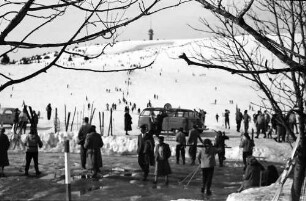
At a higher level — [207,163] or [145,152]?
[145,152]

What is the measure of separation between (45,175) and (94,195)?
3.82m

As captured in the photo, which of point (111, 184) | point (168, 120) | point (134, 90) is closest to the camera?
point (111, 184)

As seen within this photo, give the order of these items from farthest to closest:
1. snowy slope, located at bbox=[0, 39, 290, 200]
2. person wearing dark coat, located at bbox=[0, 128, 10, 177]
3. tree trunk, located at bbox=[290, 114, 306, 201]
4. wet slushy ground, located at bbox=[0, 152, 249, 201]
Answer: snowy slope, located at bbox=[0, 39, 290, 200] → person wearing dark coat, located at bbox=[0, 128, 10, 177] → wet slushy ground, located at bbox=[0, 152, 249, 201] → tree trunk, located at bbox=[290, 114, 306, 201]

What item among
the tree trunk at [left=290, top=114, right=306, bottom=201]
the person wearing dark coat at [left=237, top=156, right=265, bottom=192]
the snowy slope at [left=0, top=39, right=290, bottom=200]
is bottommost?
the person wearing dark coat at [left=237, top=156, right=265, bottom=192]

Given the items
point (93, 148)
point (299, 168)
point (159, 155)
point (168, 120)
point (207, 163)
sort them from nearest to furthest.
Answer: point (299, 168) < point (207, 163) < point (159, 155) < point (93, 148) < point (168, 120)

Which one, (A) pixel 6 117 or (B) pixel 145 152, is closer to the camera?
(B) pixel 145 152

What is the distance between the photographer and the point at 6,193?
38.4 feet

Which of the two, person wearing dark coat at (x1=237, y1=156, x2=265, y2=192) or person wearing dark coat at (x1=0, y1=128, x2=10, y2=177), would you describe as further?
person wearing dark coat at (x1=0, y1=128, x2=10, y2=177)

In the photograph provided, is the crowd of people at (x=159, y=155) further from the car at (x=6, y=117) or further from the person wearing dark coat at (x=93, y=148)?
the car at (x=6, y=117)

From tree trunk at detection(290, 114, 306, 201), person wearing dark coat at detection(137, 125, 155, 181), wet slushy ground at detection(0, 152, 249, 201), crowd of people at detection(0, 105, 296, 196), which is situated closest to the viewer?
tree trunk at detection(290, 114, 306, 201)

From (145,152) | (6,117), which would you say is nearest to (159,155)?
(145,152)

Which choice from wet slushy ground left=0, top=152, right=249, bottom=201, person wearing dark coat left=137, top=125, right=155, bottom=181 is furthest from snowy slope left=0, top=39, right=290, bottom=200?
person wearing dark coat left=137, top=125, right=155, bottom=181

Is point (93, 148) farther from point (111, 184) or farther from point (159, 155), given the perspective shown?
point (159, 155)

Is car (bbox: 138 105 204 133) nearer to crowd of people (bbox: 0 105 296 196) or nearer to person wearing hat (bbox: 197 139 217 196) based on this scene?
crowd of people (bbox: 0 105 296 196)
